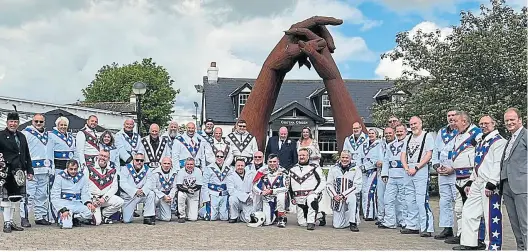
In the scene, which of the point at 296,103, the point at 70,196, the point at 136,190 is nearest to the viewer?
the point at 70,196

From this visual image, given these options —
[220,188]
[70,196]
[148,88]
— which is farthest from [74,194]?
[148,88]

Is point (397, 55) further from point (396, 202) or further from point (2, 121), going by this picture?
point (2, 121)

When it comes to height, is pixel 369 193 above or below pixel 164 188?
below

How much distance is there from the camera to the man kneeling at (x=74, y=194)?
406 inches

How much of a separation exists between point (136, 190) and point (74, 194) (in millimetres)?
1065

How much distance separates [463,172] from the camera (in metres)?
8.66

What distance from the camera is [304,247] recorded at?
8203 mm

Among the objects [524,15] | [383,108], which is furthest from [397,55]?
[524,15]

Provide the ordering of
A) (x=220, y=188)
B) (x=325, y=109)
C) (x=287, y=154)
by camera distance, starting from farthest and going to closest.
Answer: (x=325, y=109)
(x=287, y=154)
(x=220, y=188)

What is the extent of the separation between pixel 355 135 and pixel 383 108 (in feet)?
42.0

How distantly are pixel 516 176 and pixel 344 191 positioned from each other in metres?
3.79

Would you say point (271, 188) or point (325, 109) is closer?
point (271, 188)

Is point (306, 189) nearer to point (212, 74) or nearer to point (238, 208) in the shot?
point (238, 208)

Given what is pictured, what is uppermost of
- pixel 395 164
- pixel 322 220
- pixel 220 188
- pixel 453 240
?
pixel 395 164
